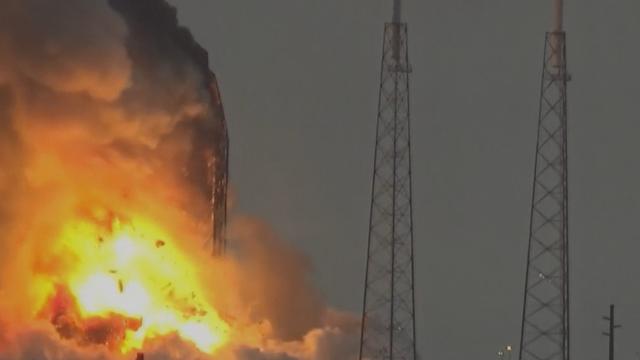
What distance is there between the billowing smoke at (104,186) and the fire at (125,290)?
4cm

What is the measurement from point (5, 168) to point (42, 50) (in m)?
4.59

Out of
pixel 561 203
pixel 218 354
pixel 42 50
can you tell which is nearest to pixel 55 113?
pixel 42 50

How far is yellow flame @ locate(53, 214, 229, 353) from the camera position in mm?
130125

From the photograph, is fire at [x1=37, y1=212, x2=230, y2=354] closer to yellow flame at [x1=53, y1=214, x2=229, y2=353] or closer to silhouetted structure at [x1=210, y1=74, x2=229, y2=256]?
yellow flame at [x1=53, y1=214, x2=229, y2=353]

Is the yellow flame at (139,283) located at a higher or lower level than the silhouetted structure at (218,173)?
lower

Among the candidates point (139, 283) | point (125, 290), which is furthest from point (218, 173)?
point (125, 290)

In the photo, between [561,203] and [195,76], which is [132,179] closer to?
[195,76]

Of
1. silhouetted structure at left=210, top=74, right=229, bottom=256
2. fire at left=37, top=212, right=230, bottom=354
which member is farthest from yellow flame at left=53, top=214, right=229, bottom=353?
silhouetted structure at left=210, top=74, right=229, bottom=256

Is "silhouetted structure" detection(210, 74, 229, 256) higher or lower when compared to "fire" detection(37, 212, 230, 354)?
higher

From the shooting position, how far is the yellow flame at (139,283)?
5123 inches

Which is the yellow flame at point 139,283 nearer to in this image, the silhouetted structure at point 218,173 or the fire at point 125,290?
the fire at point 125,290

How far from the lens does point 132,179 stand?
131m

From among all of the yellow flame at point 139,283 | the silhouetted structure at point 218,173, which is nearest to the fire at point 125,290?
the yellow flame at point 139,283

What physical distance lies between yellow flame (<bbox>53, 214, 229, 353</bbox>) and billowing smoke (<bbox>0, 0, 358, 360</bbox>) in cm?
5
